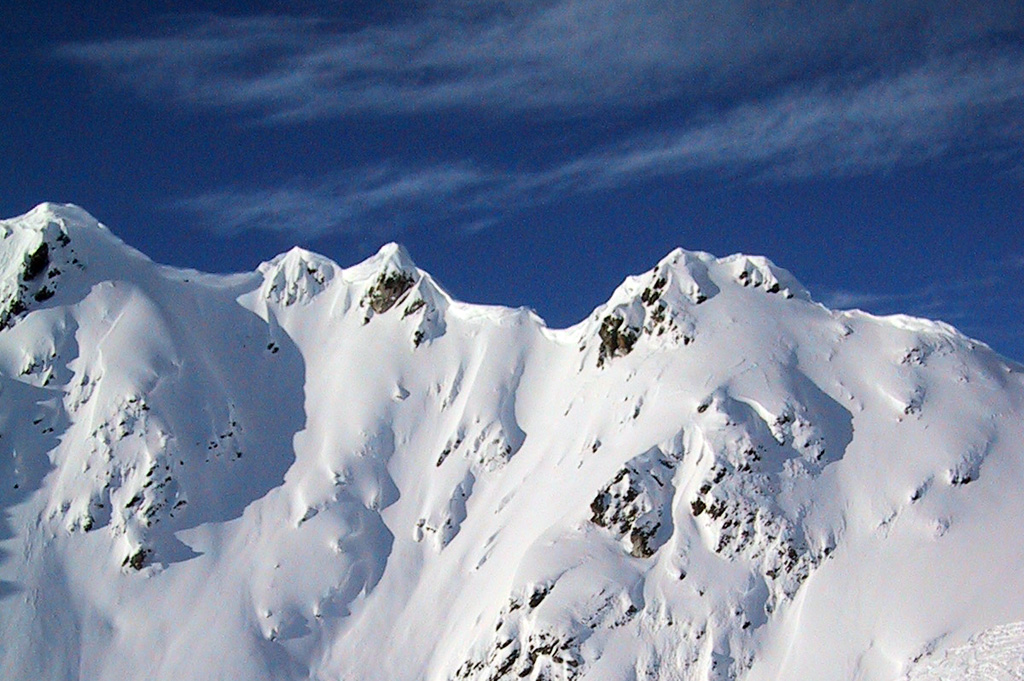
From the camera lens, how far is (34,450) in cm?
7500

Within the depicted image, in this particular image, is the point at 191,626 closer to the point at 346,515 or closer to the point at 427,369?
the point at 346,515

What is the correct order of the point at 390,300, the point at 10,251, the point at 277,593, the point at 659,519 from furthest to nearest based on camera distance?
the point at 390,300, the point at 10,251, the point at 277,593, the point at 659,519

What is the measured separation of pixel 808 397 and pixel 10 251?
7630 centimetres

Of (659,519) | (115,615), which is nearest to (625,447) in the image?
(659,519)

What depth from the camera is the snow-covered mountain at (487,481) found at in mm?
54219

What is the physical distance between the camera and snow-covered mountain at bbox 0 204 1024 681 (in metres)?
54.2

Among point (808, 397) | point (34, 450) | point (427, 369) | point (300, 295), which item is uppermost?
point (300, 295)

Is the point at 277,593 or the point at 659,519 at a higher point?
the point at 659,519

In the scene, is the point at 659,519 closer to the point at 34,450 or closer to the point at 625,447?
the point at 625,447

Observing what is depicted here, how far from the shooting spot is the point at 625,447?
65.3 metres

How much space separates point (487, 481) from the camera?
249ft

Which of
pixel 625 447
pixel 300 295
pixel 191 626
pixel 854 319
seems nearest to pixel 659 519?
pixel 625 447

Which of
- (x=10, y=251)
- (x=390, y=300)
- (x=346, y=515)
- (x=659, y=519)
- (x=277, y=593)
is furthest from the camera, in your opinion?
(x=390, y=300)

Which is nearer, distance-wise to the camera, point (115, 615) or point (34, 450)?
point (115, 615)
